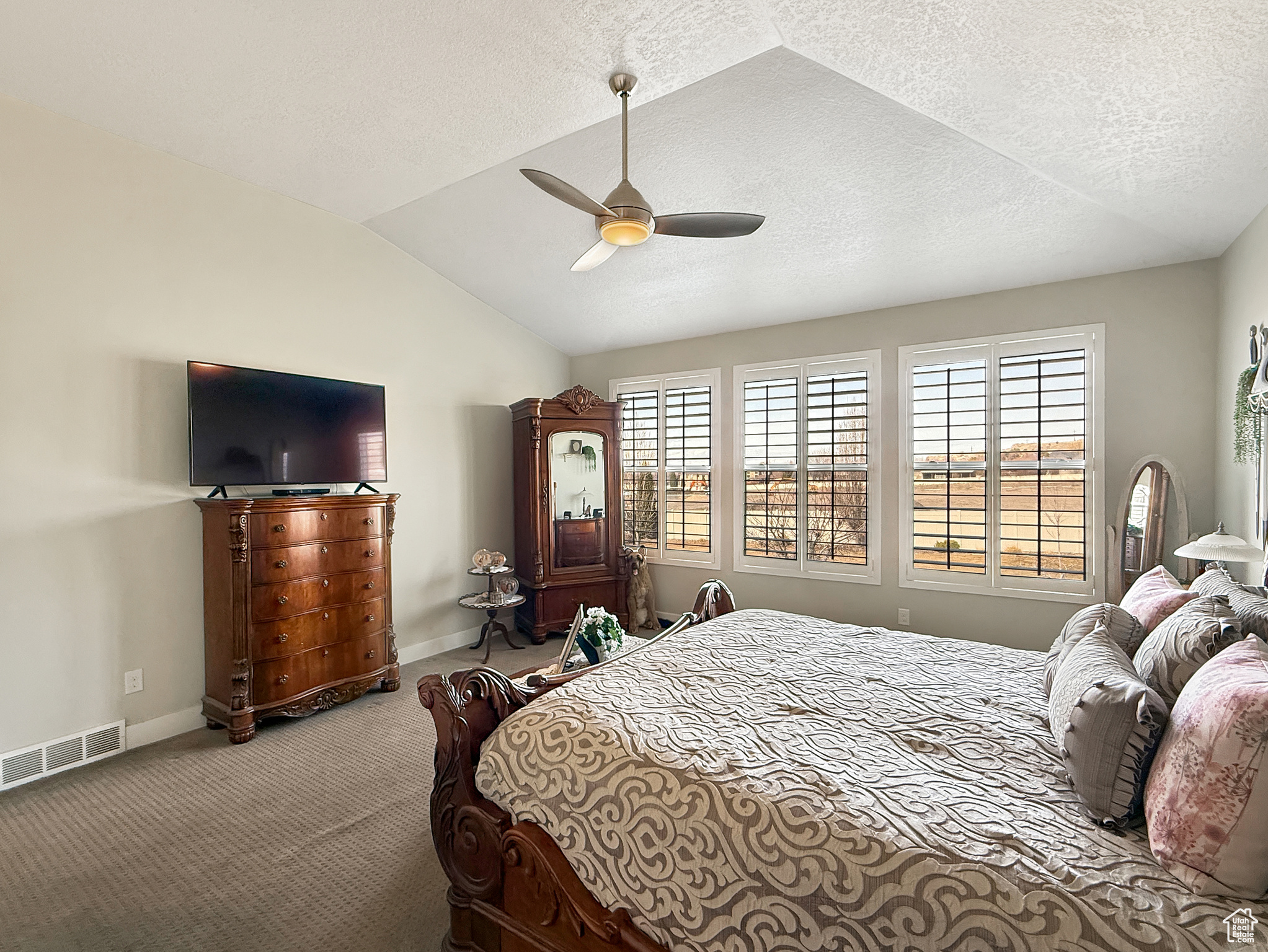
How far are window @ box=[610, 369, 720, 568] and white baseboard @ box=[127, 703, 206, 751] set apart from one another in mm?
3178

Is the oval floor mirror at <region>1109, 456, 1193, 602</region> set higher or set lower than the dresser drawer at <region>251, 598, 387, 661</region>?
higher

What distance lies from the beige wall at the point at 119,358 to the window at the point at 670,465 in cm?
229

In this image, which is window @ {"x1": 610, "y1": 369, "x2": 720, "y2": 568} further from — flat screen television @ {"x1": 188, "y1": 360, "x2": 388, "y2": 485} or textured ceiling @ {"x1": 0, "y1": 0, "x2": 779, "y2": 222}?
textured ceiling @ {"x1": 0, "y1": 0, "x2": 779, "y2": 222}

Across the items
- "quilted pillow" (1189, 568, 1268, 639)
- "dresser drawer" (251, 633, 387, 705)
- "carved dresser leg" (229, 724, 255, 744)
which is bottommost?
"carved dresser leg" (229, 724, 255, 744)

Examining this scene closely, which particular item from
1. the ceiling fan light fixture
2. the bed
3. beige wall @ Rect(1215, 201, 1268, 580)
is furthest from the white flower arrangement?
beige wall @ Rect(1215, 201, 1268, 580)

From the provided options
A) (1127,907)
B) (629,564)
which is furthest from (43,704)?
(1127,907)

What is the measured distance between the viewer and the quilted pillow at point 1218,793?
3.37ft

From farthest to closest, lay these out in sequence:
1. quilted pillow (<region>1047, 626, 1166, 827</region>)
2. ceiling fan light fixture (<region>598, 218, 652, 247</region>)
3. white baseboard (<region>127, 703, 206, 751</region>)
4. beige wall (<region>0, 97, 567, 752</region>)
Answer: white baseboard (<region>127, 703, 206, 751</region>) → beige wall (<region>0, 97, 567, 752</region>) → ceiling fan light fixture (<region>598, 218, 652, 247</region>) → quilted pillow (<region>1047, 626, 1166, 827</region>)

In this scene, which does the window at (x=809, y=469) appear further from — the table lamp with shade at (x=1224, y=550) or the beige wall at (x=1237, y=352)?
the table lamp with shade at (x=1224, y=550)

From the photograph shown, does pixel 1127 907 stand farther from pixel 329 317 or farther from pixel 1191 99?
pixel 329 317

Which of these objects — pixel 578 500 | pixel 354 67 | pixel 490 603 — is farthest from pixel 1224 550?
pixel 354 67

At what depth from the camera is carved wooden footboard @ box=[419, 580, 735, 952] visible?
1.47 m

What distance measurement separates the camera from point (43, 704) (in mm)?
2797

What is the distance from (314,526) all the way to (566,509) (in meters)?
2.00
